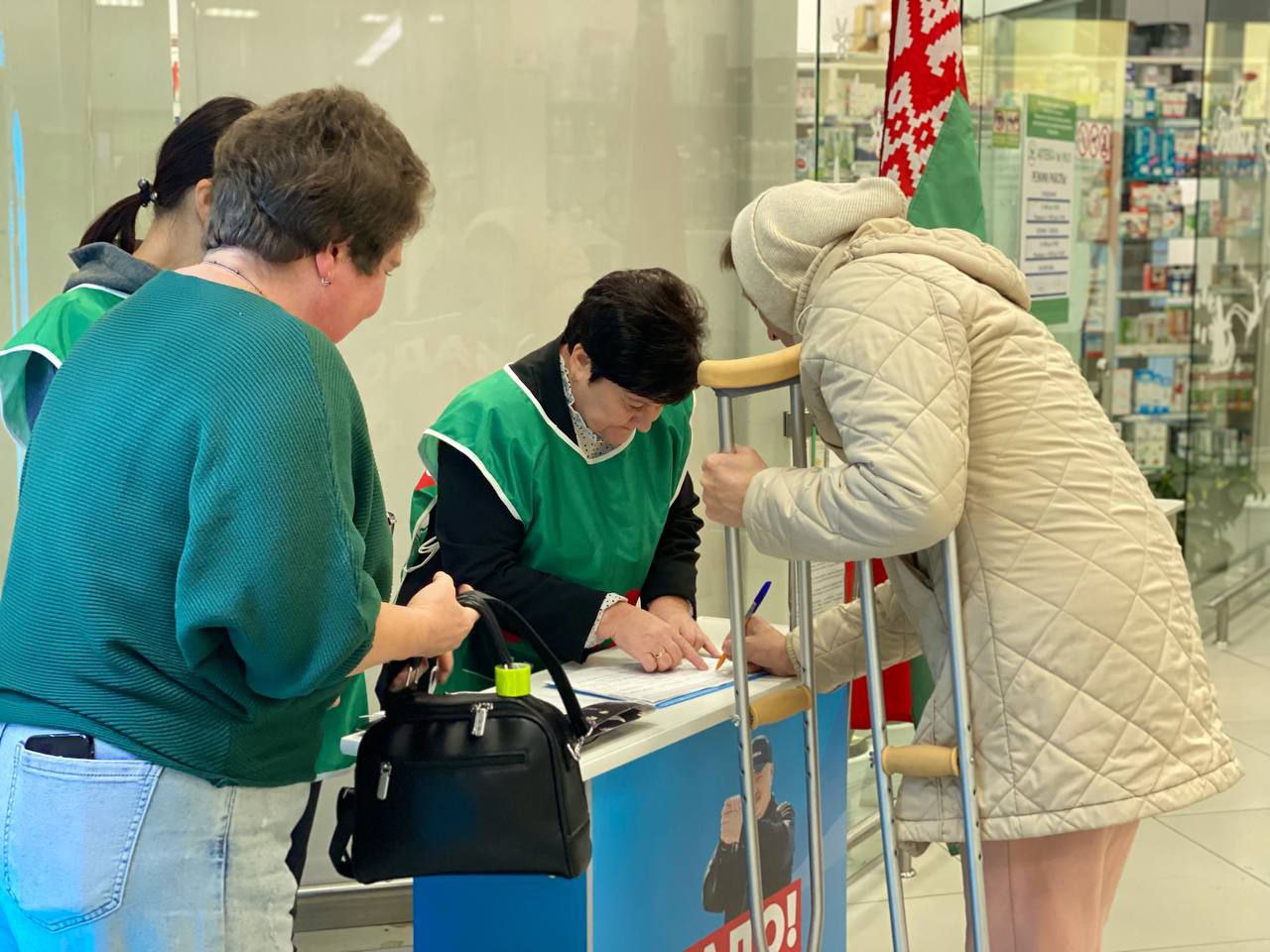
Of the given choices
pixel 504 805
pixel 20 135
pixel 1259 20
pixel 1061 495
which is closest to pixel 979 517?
pixel 1061 495

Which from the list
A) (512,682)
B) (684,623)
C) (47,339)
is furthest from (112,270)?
(684,623)

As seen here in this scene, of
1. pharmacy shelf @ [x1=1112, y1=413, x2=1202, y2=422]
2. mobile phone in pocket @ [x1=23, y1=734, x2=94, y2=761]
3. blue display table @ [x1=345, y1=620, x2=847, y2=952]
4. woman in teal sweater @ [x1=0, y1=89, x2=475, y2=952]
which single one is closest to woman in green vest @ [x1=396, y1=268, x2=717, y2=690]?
blue display table @ [x1=345, y1=620, x2=847, y2=952]

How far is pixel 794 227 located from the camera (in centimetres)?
184

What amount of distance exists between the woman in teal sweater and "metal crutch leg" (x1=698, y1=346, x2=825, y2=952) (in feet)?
1.73

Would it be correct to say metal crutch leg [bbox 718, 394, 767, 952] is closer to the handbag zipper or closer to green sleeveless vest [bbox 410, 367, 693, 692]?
the handbag zipper

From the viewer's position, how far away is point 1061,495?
5.80 ft

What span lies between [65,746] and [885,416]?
930 mm

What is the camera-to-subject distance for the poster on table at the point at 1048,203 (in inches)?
185

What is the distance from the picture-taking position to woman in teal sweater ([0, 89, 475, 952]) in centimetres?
136

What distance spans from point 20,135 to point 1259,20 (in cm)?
539

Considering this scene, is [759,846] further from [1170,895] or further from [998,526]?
[1170,895]

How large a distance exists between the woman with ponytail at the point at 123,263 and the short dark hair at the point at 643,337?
2.06 ft

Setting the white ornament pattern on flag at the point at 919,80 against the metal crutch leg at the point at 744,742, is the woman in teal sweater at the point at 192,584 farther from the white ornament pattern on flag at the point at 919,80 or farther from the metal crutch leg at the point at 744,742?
the white ornament pattern on flag at the point at 919,80

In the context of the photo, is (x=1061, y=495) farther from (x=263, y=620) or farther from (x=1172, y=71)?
(x=1172, y=71)
